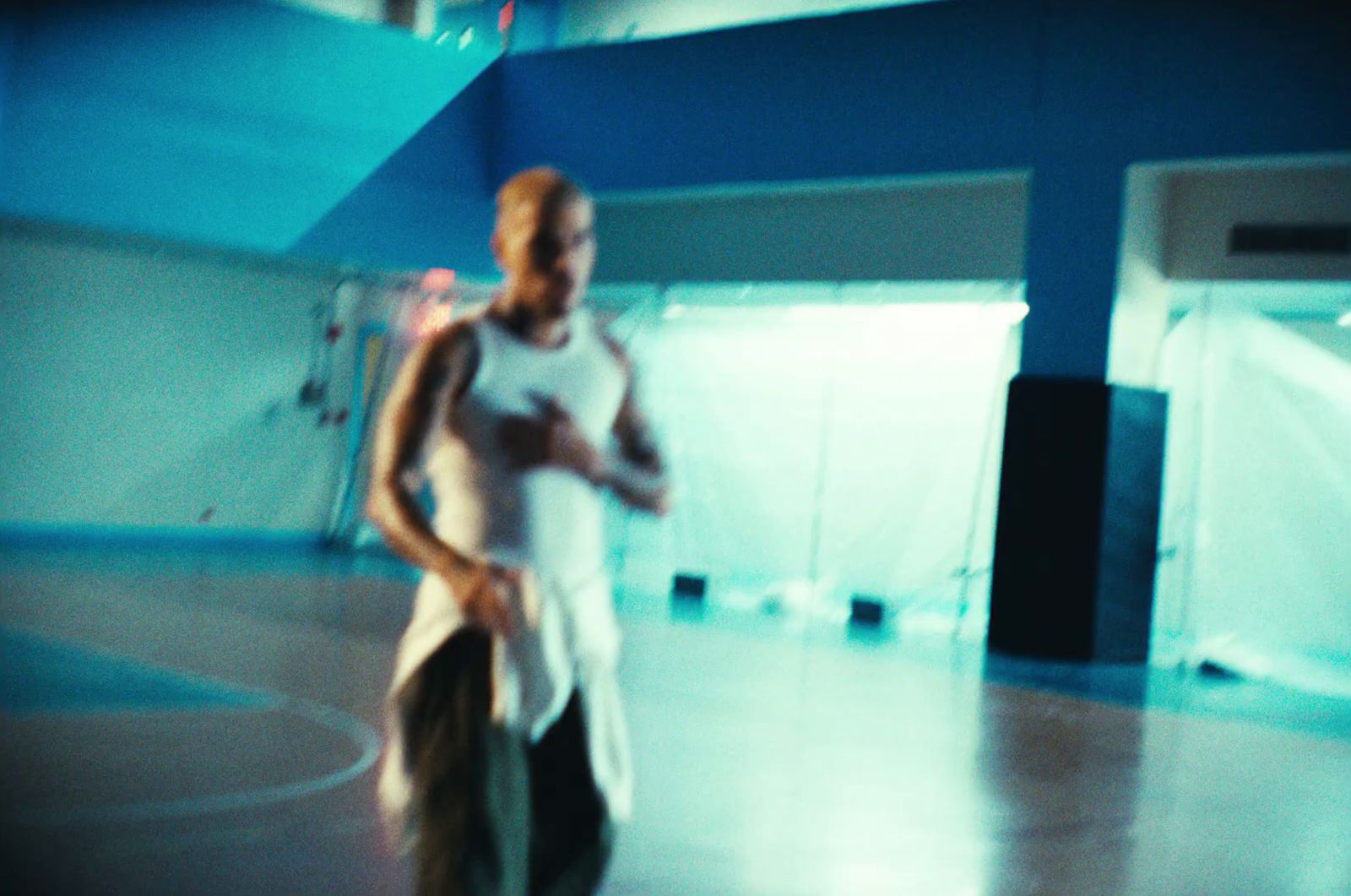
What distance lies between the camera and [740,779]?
6.03 metres

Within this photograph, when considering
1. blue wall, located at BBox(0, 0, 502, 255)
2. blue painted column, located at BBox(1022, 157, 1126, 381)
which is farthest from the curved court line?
blue wall, located at BBox(0, 0, 502, 255)

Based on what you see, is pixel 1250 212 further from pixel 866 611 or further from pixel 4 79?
pixel 4 79

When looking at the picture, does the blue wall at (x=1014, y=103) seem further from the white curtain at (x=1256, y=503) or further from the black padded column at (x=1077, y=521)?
the white curtain at (x=1256, y=503)

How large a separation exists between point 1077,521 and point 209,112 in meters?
6.86

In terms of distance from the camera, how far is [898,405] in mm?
12758

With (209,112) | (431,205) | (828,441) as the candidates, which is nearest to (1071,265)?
(828,441)

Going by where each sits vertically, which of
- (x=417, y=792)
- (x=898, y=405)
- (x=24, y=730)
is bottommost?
(x=24, y=730)

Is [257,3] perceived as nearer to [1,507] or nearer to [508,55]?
[508,55]

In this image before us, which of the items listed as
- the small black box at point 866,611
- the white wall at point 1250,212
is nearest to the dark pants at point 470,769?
the white wall at point 1250,212

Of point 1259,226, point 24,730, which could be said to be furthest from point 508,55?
point 24,730

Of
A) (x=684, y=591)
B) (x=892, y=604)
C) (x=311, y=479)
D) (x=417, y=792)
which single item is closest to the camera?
(x=417, y=792)

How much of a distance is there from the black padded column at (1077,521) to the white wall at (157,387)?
6.81 m

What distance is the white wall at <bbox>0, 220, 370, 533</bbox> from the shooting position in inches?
557

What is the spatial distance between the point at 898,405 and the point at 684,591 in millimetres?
2406
